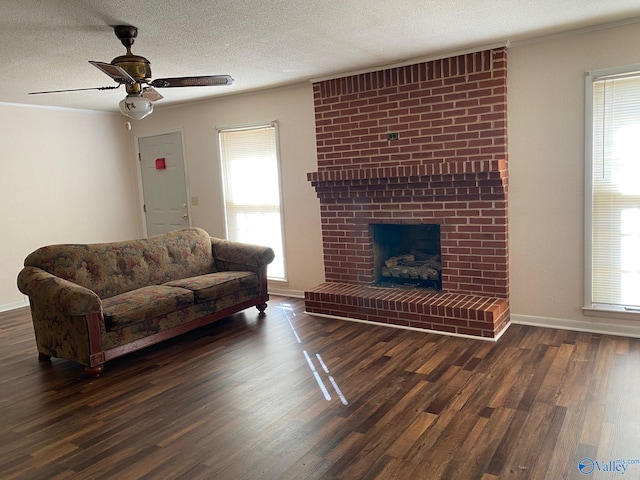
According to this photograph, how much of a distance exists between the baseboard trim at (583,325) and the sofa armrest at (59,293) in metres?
3.34

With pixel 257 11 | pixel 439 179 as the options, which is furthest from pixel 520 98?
pixel 257 11

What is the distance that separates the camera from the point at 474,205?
4.26 m

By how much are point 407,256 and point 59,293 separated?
120 inches

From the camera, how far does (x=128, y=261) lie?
14.5ft

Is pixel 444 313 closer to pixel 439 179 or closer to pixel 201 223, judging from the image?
pixel 439 179

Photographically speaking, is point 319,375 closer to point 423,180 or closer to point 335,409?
point 335,409

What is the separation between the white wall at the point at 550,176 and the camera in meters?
3.81

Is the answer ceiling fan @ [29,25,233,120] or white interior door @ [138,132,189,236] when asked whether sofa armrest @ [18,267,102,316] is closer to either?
ceiling fan @ [29,25,233,120]

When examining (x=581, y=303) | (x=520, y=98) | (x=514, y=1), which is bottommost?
(x=581, y=303)

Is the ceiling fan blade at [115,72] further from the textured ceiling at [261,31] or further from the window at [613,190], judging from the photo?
the window at [613,190]

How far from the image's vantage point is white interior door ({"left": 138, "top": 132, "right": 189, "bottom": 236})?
6441 millimetres

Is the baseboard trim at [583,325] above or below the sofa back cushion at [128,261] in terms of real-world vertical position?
below

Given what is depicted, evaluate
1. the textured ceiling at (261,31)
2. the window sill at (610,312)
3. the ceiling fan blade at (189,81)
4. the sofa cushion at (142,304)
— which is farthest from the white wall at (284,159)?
the window sill at (610,312)

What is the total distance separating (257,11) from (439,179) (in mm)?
2085
